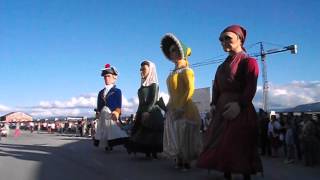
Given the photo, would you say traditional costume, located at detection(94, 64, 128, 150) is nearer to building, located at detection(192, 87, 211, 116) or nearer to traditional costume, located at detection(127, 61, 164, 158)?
traditional costume, located at detection(127, 61, 164, 158)

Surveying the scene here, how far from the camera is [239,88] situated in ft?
20.7

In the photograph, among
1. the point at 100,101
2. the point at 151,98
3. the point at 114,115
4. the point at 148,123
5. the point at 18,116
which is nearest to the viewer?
the point at 148,123

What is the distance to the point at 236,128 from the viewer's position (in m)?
6.11

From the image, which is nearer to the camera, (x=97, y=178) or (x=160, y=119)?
(x=97, y=178)

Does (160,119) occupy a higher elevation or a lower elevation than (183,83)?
lower

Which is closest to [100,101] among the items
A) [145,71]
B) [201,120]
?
[145,71]

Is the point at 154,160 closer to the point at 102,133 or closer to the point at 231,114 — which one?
the point at 102,133

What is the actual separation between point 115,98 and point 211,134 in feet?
18.1

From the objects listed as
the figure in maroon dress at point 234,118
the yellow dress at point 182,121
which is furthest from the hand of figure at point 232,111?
the yellow dress at point 182,121

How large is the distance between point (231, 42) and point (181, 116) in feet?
6.57

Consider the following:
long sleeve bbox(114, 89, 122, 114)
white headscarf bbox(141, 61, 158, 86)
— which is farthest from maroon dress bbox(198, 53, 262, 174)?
long sleeve bbox(114, 89, 122, 114)

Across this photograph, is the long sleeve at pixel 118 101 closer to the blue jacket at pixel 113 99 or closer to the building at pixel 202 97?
the blue jacket at pixel 113 99

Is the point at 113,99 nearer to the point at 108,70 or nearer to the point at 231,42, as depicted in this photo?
the point at 108,70

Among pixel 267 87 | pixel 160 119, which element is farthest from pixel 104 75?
pixel 267 87
